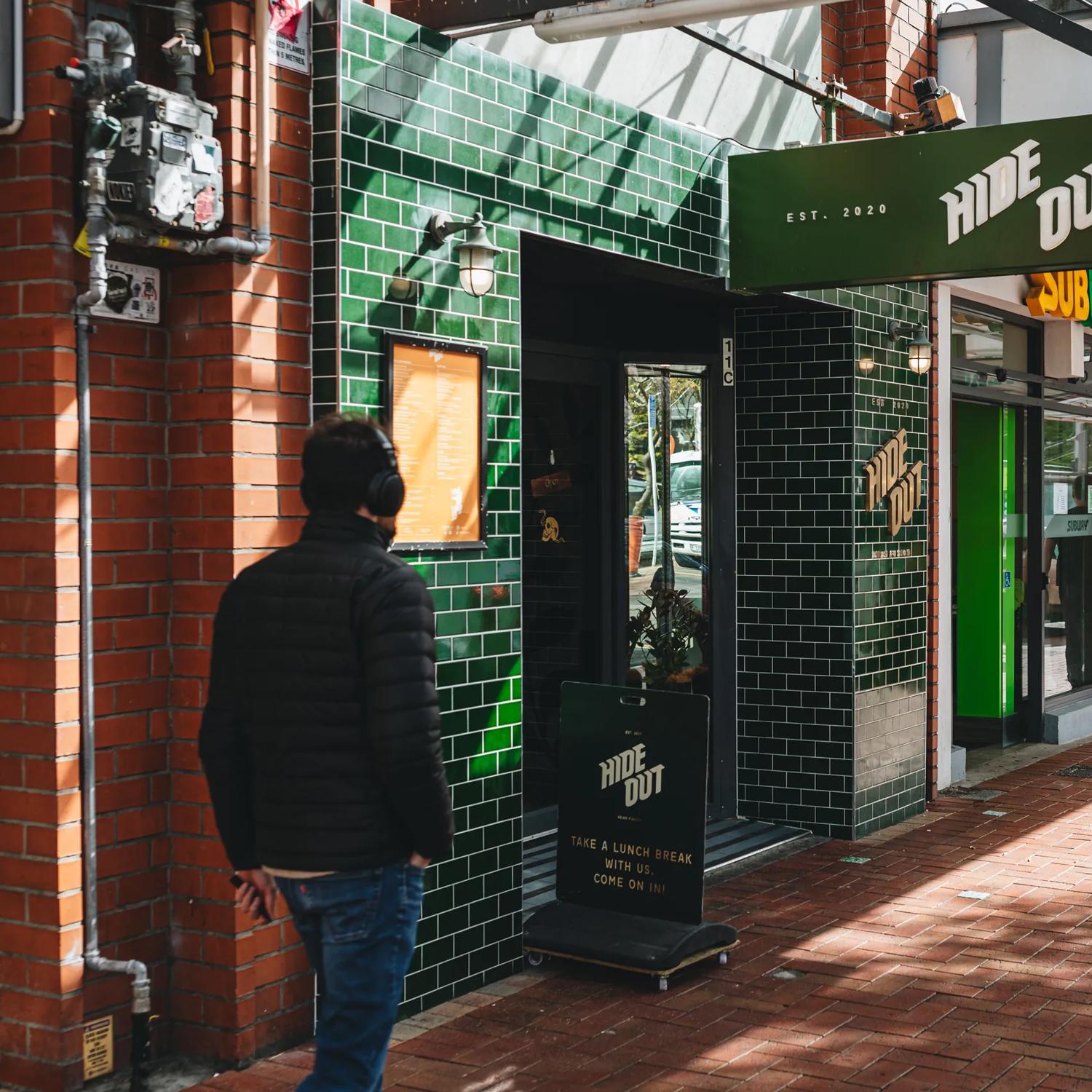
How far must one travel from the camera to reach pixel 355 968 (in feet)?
10.4

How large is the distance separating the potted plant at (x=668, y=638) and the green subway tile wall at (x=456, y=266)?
2420 mm

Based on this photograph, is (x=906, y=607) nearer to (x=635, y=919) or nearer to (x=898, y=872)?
(x=898, y=872)

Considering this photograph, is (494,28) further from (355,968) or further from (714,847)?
(714,847)

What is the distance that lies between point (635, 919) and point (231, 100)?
334 cm

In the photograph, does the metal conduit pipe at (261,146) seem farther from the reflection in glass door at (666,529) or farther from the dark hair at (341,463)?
the reflection in glass door at (666,529)

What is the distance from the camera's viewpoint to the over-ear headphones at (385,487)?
10.7ft

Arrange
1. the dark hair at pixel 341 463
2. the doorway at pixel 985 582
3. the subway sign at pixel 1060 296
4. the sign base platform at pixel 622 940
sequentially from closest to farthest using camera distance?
the dark hair at pixel 341 463
the sign base platform at pixel 622 940
the subway sign at pixel 1060 296
the doorway at pixel 985 582

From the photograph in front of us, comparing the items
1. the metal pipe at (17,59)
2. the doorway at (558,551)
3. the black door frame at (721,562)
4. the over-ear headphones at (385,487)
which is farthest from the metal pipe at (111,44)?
the black door frame at (721,562)

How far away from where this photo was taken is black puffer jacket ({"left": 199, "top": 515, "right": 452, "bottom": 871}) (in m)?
3.13

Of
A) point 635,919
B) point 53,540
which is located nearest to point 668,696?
point 635,919

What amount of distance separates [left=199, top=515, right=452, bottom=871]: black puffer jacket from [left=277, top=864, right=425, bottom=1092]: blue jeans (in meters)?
0.06

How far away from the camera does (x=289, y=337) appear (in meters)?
4.84

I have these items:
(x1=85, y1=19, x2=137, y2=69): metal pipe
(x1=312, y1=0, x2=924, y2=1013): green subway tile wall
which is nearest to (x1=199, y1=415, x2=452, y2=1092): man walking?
(x1=85, y1=19, x2=137, y2=69): metal pipe

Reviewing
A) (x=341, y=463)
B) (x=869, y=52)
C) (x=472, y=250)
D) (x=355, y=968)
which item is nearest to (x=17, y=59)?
(x=472, y=250)
